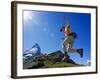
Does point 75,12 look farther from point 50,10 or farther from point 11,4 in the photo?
point 11,4

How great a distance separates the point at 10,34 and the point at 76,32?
0.62 meters

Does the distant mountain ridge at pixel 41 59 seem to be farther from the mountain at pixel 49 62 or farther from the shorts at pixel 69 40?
the shorts at pixel 69 40

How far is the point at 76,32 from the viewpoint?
234cm

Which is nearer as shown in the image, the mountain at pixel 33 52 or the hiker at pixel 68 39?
the mountain at pixel 33 52

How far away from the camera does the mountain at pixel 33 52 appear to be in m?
2.13

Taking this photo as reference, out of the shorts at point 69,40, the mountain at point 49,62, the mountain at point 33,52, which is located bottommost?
the mountain at point 49,62

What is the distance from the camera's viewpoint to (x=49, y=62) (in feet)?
7.31

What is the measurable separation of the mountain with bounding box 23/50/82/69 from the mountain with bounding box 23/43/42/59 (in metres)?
0.03

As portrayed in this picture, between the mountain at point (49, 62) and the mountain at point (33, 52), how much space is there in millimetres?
29

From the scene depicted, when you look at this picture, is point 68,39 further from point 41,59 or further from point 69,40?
point 41,59

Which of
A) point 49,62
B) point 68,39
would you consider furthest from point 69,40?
point 49,62

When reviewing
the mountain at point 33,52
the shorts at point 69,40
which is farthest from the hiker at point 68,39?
the mountain at point 33,52

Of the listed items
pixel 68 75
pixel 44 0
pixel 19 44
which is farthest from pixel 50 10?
pixel 68 75

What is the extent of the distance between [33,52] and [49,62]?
17 cm
